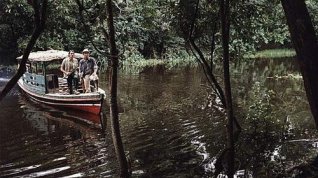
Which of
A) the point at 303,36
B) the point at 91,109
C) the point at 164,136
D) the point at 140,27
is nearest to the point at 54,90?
the point at 91,109

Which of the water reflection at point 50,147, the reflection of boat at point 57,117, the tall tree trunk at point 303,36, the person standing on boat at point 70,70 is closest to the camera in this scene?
the tall tree trunk at point 303,36

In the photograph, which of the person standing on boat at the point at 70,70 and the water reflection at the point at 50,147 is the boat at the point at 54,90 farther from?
the water reflection at the point at 50,147

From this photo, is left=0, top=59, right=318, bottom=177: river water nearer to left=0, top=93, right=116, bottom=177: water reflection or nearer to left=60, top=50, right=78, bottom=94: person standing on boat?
left=0, top=93, right=116, bottom=177: water reflection

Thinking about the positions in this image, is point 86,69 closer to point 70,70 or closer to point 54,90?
point 70,70

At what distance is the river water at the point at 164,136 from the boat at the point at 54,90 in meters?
0.42

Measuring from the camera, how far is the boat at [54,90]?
16.6m

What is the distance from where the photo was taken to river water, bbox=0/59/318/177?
31.6 ft

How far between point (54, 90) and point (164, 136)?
326 inches

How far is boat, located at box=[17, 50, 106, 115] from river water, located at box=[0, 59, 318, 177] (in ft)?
1.37

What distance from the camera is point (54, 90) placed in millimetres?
19734

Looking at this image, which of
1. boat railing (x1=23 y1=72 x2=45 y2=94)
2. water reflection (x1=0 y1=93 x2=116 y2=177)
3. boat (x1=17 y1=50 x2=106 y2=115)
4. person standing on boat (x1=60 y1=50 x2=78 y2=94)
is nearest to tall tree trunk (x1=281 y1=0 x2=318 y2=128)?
water reflection (x1=0 y1=93 x2=116 y2=177)

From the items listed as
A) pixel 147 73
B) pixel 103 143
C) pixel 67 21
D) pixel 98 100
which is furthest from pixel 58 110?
pixel 67 21

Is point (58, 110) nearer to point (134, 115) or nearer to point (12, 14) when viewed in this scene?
point (134, 115)

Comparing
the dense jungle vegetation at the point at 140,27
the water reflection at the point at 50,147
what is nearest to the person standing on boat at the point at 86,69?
the dense jungle vegetation at the point at 140,27
